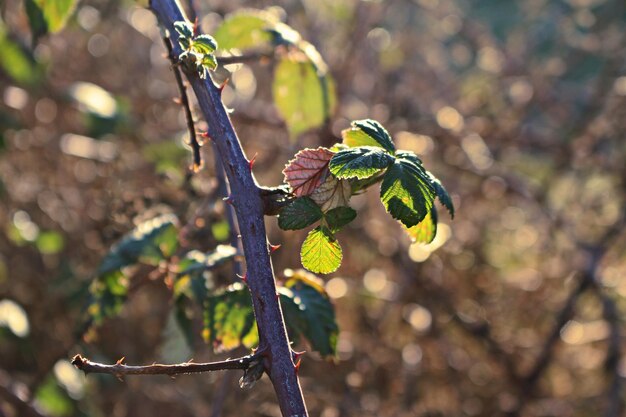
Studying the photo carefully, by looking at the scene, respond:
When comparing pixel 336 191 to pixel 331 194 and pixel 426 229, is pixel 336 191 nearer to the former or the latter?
pixel 331 194

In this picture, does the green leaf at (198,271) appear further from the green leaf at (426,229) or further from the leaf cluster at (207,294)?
the green leaf at (426,229)

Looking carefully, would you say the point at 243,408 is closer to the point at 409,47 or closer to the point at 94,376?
the point at 94,376

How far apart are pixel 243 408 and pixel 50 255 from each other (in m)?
1.13

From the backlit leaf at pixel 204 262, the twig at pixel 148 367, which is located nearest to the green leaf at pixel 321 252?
the twig at pixel 148 367

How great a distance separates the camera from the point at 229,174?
0.98m

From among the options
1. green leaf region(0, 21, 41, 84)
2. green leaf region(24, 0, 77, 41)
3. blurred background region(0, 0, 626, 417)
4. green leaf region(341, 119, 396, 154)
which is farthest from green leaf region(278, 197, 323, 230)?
green leaf region(0, 21, 41, 84)

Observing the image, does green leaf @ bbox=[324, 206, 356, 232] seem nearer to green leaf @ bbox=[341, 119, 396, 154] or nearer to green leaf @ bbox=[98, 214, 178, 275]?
green leaf @ bbox=[341, 119, 396, 154]

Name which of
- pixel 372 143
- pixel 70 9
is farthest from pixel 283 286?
pixel 70 9

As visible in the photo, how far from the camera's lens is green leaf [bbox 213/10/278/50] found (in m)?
1.64

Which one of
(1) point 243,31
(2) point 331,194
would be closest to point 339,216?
(2) point 331,194

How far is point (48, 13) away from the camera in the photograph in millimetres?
1420

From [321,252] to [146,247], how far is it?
657 mm

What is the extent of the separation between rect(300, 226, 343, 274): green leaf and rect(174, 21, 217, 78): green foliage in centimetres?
29

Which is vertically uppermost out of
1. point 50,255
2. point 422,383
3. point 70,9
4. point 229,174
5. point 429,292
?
point 70,9
